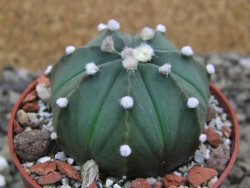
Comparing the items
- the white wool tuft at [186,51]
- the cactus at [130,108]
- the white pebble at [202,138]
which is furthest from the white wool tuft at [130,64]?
the white pebble at [202,138]

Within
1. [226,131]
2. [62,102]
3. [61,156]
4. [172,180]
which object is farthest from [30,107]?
[226,131]

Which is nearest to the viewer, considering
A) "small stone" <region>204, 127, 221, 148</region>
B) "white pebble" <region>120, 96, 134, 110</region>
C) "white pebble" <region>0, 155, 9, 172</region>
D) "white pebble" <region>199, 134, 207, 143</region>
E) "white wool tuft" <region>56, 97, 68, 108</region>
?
"white pebble" <region>120, 96, 134, 110</region>

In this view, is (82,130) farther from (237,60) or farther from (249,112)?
(237,60)

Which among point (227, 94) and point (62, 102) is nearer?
point (62, 102)

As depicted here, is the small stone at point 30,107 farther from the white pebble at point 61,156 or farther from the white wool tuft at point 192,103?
the white wool tuft at point 192,103

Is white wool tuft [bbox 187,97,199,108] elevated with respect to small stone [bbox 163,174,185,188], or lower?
elevated

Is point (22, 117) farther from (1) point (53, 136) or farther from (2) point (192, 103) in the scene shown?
(2) point (192, 103)

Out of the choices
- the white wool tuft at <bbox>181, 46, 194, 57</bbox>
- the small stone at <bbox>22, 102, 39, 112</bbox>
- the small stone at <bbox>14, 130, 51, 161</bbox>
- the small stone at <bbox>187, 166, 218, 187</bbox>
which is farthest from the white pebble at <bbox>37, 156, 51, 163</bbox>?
the white wool tuft at <bbox>181, 46, 194, 57</bbox>

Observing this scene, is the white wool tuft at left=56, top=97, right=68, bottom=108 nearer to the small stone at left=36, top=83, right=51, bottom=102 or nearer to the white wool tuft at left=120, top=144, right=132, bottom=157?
the white wool tuft at left=120, top=144, right=132, bottom=157
